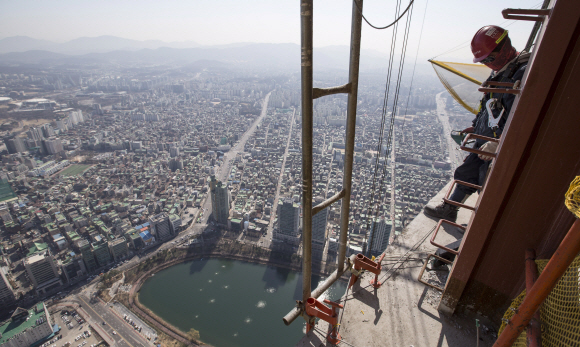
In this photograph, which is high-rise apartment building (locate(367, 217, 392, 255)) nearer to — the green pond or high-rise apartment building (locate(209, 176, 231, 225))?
the green pond

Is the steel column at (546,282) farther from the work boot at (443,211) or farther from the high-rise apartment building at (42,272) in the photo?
the high-rise apartment building at (42,272)

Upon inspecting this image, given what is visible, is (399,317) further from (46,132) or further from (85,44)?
(85,44)

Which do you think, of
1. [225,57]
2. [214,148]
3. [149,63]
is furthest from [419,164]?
[225,57]

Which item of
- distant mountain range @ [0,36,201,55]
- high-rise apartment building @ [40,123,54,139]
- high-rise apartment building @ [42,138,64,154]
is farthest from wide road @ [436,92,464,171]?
distant mountain range @ [0,36,201,55]

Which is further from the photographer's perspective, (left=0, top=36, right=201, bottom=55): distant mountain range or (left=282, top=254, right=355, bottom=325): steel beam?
(left=0, top=36, right=201, bottom=55): distant mountain range

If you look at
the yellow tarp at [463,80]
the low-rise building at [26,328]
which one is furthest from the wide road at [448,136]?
the low-rise building at [26,328]

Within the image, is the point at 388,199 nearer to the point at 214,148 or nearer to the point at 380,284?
the point at 380,284
